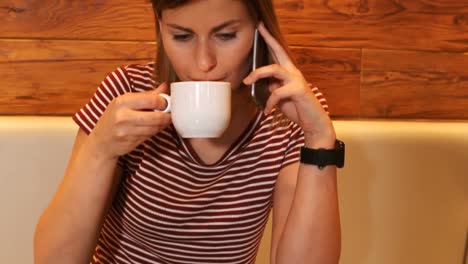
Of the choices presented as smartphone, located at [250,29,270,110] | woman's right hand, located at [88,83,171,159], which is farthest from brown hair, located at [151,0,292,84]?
woman's right hand, located at [88,83,171,159]

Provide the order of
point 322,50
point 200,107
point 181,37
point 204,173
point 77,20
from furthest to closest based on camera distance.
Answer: point 322,50 → point 77,20 → point 204,173 → point 181,37 → point 200,107

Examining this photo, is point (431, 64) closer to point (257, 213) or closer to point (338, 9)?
point (338, 9)

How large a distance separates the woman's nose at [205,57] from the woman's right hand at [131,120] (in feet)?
0.22

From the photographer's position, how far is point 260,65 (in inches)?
32.9

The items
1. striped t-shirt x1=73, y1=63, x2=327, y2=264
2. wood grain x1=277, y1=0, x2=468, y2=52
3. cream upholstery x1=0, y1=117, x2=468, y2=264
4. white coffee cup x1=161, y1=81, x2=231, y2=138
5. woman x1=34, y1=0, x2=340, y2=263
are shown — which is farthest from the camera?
wood grain x1=277, y1=0, x2=468, y2=52

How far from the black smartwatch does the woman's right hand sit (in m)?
0.21

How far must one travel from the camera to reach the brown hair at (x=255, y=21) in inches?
30.4

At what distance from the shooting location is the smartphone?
825 millimetres

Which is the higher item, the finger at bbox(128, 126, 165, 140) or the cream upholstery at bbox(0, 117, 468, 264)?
the finger at bbox(128, 126, 165, 140)

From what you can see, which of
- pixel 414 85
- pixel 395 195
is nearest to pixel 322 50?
pixel 414 85

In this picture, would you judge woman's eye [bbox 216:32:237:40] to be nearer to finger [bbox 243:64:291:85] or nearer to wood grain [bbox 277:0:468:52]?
finger [bbox 243:64:291:85]

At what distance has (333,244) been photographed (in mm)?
848

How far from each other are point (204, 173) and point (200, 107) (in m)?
0.24

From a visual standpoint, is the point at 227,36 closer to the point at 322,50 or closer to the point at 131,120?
the point at 131,120
